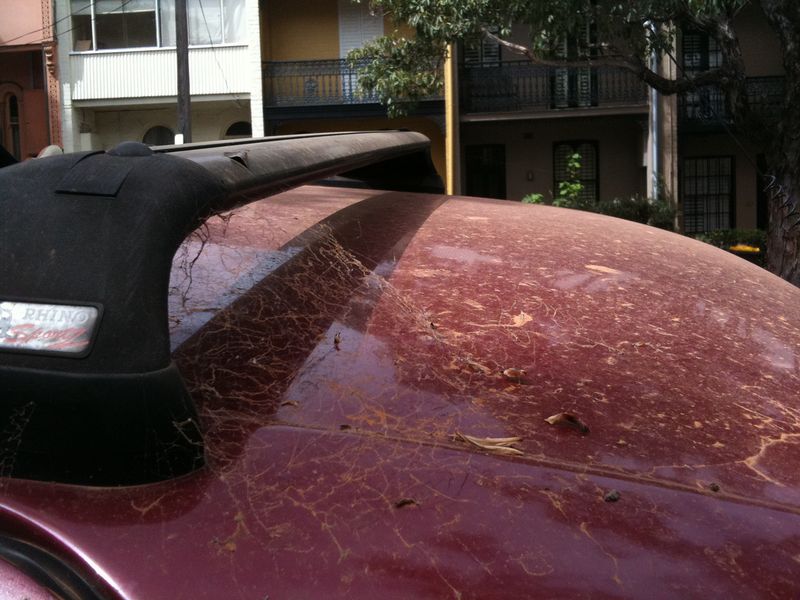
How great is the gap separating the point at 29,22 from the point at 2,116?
2.73m

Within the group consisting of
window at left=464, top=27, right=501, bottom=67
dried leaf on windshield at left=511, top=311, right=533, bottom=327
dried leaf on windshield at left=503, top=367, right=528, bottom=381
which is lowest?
dried leaf on windshield at left=503, top=367, right=528, bottom=381

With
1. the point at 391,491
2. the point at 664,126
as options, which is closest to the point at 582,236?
the point at 391,491

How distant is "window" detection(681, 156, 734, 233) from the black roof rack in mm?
20981

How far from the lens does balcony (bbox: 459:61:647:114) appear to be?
19.3 metres

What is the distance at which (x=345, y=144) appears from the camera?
1642 millimetres

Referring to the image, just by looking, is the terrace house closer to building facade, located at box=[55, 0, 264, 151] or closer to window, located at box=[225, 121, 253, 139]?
building facade, located at box=[55, 0, 264, 151]

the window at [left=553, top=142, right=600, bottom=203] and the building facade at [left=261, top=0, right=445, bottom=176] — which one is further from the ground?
the building facade at [left=261, top=0, right=445, bottom=176]

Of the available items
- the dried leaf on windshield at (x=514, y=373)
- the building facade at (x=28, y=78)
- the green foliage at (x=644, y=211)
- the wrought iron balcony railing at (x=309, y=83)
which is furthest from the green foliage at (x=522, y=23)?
the building facade at (x=28, y=78)

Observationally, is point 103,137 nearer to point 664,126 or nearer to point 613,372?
point 664,126

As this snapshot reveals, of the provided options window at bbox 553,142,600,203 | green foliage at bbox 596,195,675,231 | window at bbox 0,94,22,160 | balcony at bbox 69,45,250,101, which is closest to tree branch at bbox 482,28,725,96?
green foliage at bbox 596,195,675,231

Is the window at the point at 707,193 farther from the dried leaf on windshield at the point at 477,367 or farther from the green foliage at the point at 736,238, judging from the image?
the dried leaf on windshield at the point at 477,367

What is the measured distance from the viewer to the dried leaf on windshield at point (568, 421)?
3.31 ft

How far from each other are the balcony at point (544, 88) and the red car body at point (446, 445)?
61.4 feet

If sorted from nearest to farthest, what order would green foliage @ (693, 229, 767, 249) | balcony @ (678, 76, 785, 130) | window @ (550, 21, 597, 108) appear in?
green foliage @ (693, 229, 767, 249) → balcony @ (678, 76, 785, 130) → window @ (550, 21, 597, 108)
